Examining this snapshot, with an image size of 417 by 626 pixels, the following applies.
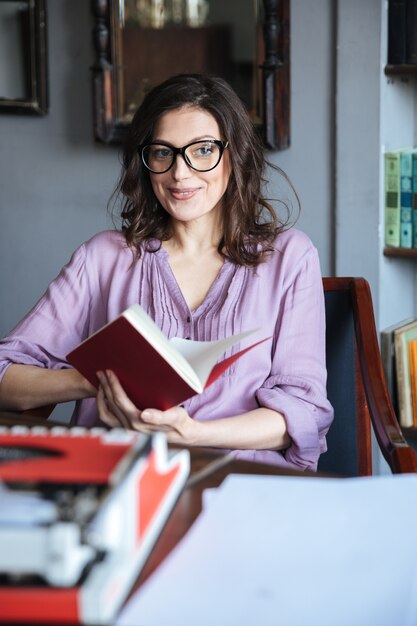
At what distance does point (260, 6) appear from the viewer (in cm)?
281

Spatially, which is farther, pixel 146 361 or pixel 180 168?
pixel 180 168

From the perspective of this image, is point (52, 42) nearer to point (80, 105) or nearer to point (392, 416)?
point (80, 105)

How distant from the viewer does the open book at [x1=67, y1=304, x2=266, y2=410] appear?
1.33 metres

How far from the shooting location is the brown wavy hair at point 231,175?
1922 millimetres

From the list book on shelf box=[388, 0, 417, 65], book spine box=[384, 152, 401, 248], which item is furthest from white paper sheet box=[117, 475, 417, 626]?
book on shelf box=[388, 0, 417, 65]

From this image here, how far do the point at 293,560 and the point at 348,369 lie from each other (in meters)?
1.08

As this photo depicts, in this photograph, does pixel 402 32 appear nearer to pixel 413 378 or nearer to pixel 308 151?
pixel 308 151

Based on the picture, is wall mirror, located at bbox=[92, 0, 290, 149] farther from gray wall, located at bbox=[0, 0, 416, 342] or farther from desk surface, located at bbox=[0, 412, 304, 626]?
desk surface, located at bbox=[0, 412, 304, 626]

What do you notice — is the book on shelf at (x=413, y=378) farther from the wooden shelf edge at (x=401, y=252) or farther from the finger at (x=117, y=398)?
the finger at (x=117, y=398)

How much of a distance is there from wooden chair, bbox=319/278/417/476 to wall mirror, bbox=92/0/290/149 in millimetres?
960

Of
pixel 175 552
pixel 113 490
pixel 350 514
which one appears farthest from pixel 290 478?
pixel 113 490

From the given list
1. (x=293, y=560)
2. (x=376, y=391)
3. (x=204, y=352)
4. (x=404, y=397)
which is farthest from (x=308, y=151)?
(x=293, y=560)

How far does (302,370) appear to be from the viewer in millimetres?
1798

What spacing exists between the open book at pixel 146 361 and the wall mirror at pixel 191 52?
150 centimetres
